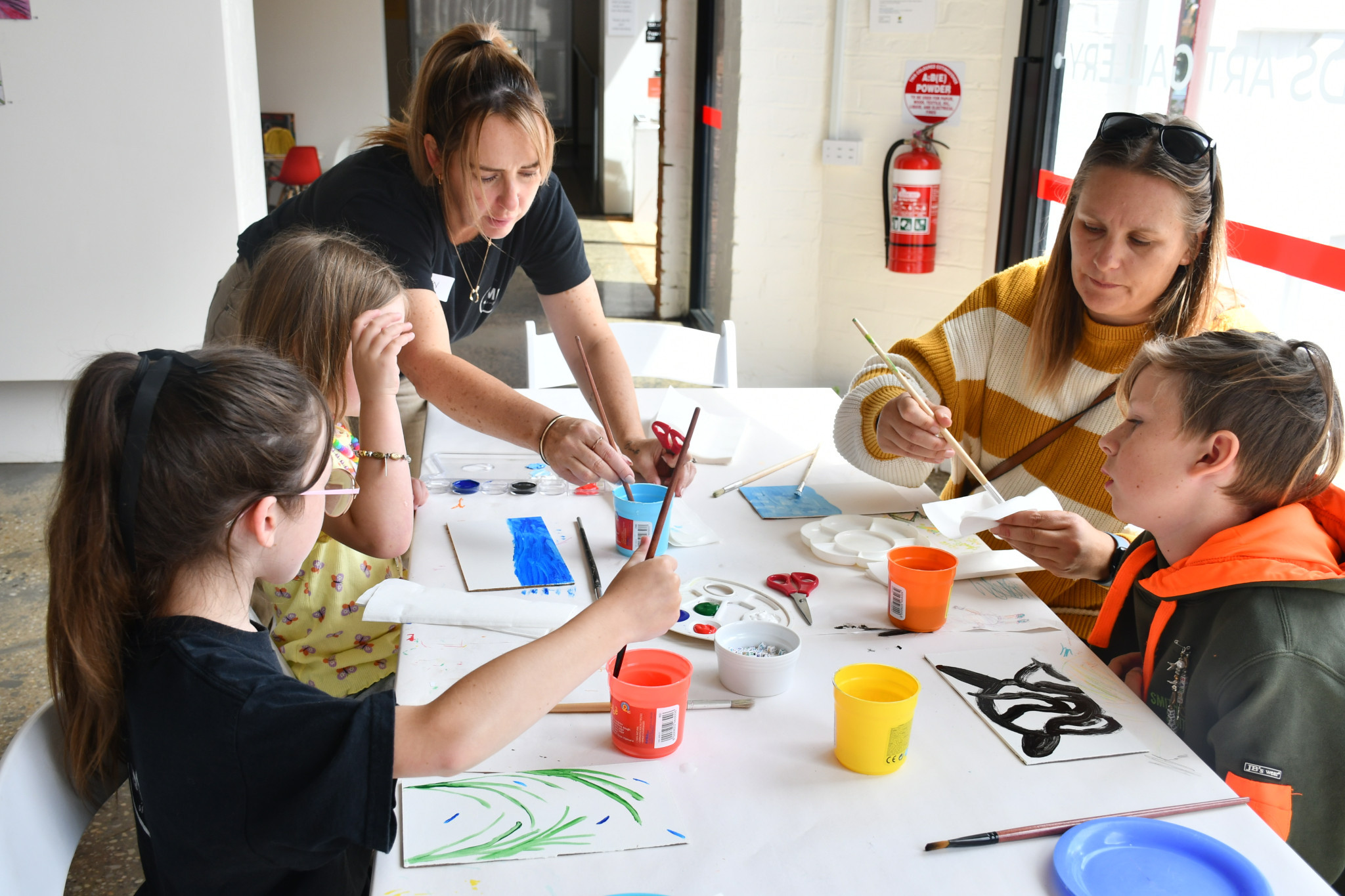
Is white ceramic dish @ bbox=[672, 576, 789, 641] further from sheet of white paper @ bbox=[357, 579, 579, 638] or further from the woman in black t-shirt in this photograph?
the woman in black t-shirt

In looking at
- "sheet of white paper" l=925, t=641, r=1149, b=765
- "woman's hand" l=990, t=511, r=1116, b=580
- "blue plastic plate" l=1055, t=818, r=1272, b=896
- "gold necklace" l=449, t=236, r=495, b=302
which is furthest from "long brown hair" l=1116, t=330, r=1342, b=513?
"gold necklace" l=449, t=236, r=495, b=302

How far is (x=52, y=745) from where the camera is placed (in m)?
1.05

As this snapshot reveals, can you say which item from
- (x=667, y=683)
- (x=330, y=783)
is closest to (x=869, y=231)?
(x=667, y=683)

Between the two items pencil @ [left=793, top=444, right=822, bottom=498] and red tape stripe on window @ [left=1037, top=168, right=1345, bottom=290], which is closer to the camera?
pencil @ [left=793, top=444, right=822, bottom=498]

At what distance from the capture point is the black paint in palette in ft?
3.81

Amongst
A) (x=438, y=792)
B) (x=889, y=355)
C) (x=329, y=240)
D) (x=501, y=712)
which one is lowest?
(x=438, y=792)

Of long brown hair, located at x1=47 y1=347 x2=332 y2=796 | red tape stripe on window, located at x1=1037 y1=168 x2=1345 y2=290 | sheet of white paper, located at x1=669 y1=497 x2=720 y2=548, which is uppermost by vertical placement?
red tape stripe on window, located at x1=1037 y1=168 x2=1345 y2=290

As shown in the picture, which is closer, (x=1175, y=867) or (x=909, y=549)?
(x=1175, y=867)

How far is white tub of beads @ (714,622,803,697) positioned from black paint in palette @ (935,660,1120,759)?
0.21m

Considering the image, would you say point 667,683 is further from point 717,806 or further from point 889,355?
point 889,355

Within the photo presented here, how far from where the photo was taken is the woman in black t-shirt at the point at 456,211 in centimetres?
182

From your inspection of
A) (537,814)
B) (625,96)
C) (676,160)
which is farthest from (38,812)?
(625,96)

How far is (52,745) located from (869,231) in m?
3.64

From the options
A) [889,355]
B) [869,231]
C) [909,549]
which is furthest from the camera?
[869,231]
